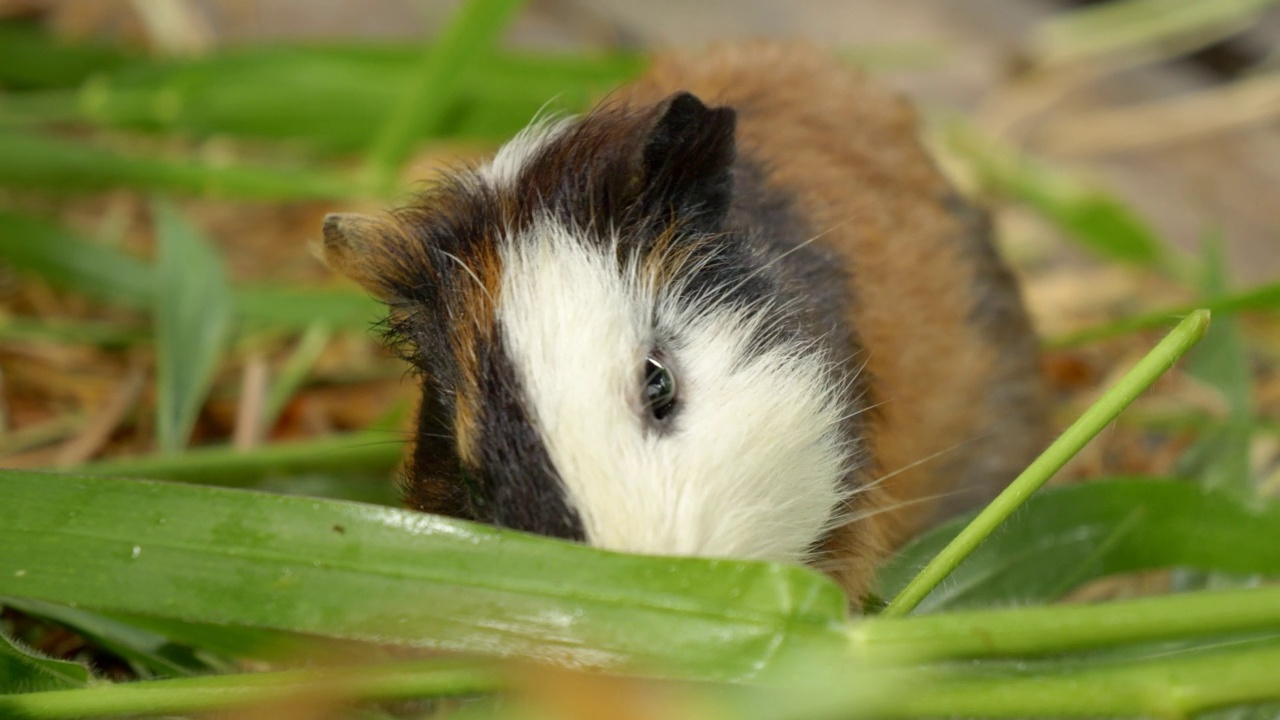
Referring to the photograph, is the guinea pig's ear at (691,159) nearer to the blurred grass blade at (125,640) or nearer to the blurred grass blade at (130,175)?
the blurred grass blade at (125,640)

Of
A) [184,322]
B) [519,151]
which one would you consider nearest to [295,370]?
[184,322]

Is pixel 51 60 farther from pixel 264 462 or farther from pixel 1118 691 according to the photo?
pixel 1118 691

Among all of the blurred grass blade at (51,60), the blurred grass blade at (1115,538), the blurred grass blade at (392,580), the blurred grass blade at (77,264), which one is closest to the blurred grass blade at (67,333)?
the blurred grass blade at (77,264)

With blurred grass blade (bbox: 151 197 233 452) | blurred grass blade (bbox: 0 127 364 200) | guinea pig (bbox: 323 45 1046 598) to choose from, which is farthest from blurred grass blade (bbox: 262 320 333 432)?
guinea pig (bbox: 323 45 1046 598)

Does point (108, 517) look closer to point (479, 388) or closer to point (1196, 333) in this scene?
point (479, 388)

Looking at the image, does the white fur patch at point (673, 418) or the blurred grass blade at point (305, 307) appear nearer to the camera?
the white fur patch at point (673, 418)

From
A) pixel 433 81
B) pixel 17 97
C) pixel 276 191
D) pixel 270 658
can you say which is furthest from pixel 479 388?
pixel 17 97
